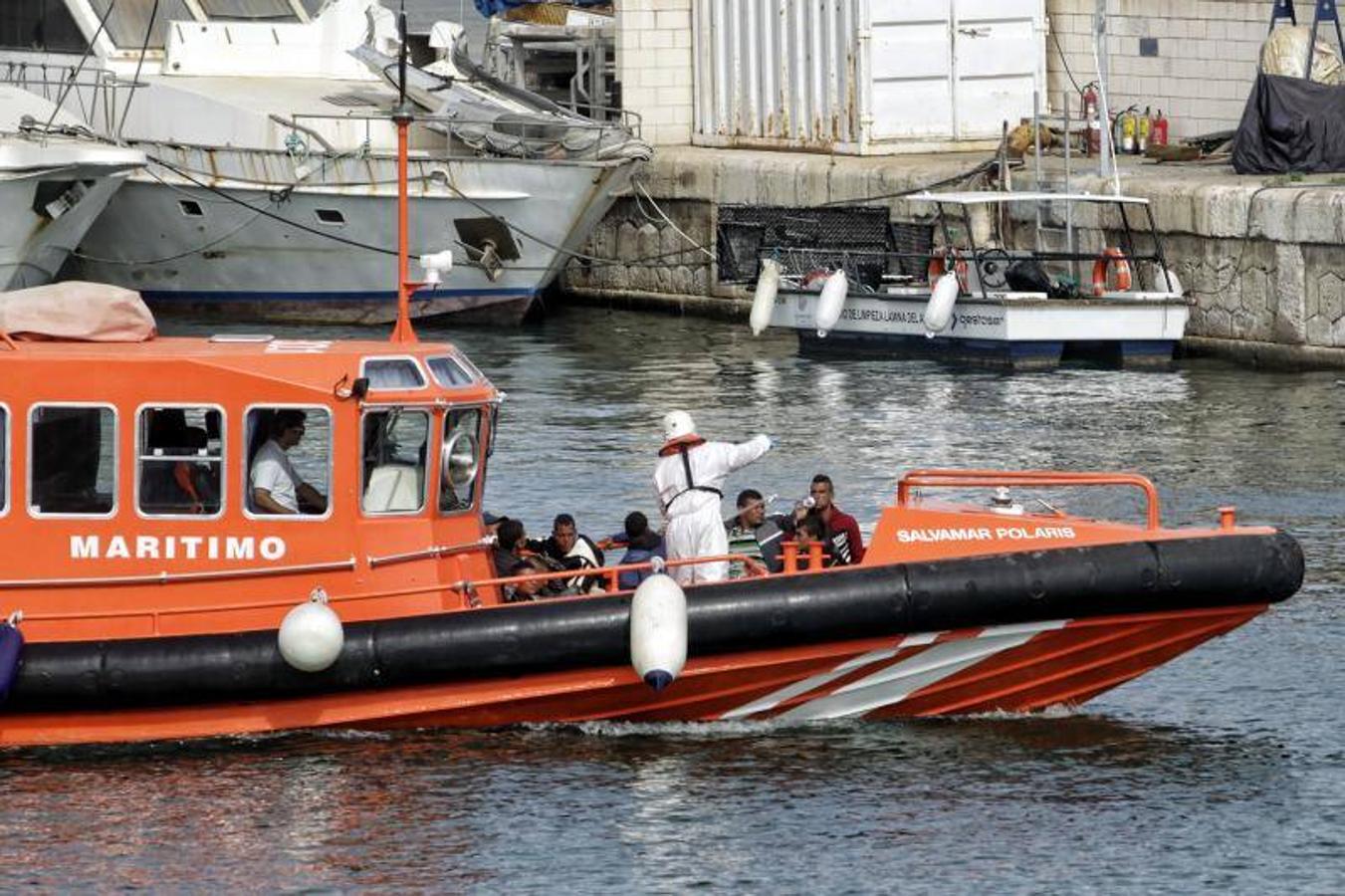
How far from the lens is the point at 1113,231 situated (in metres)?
27.3

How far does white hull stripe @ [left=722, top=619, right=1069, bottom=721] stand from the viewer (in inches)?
522

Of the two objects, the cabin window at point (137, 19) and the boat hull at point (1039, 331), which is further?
the cabin window at point (137, 19)

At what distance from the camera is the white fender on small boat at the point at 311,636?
41.7 feet

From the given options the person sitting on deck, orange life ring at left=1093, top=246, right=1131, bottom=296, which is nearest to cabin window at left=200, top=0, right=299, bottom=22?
orange life ring at left=1093, top=246, right=1131, bottom=296

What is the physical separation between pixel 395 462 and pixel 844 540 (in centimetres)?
232

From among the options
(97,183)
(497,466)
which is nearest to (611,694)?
(497,466)

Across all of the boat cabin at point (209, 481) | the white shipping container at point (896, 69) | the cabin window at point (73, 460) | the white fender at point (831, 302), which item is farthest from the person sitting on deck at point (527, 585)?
the white shipping container at point (896, 69)

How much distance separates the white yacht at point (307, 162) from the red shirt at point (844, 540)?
1553cm

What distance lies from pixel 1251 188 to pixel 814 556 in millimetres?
13768

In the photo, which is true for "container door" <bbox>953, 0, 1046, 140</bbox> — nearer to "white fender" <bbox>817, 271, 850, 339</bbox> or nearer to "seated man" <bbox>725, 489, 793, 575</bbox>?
"white fender" <bbox>817, 271, 850, 339</bbox>

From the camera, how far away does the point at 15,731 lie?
1330 centimetres

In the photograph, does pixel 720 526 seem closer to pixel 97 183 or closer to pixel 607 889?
pixel 607 889

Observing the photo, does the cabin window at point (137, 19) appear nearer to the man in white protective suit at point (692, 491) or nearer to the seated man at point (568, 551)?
the seated man at point (568, 551)

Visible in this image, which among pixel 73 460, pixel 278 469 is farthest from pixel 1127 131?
pixel 73 460
